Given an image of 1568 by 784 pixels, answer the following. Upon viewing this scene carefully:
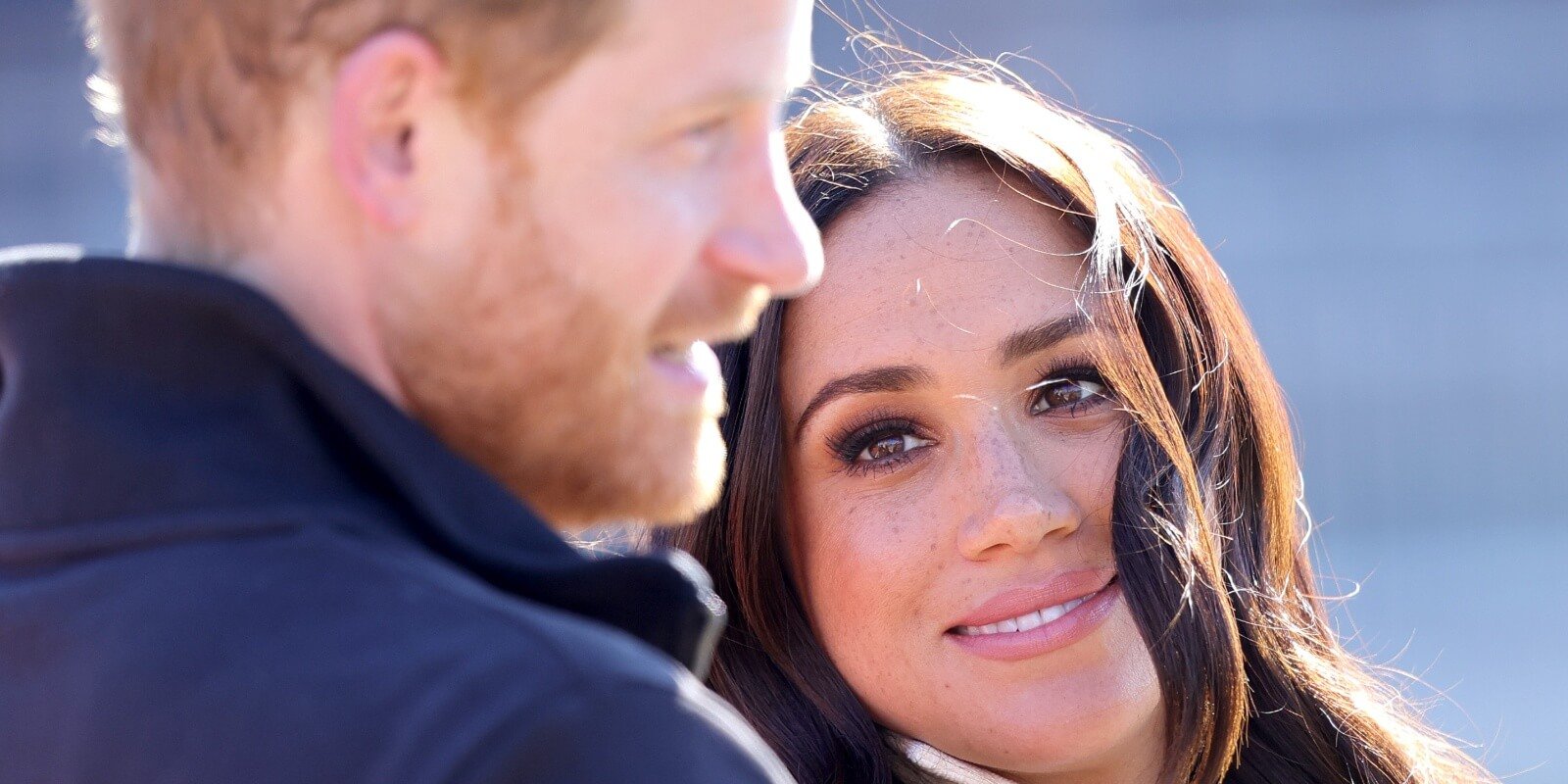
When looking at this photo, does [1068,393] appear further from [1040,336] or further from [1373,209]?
[1373,209]

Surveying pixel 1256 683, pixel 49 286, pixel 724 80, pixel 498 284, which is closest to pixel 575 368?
pixel 498 284

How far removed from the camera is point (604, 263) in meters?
1.03

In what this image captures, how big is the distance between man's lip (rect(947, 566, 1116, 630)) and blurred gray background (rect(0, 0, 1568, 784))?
10509 millimetres

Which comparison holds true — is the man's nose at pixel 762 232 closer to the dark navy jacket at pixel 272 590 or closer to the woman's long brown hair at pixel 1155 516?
the dark navy jacket at pixel 272 590

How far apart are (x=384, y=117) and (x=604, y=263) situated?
0.15 metres

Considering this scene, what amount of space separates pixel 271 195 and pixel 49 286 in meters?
0.13

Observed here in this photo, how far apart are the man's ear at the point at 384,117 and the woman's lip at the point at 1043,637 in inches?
54.0

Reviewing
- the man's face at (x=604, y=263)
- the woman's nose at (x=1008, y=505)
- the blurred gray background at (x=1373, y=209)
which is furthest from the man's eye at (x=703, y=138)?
the blurred gray background at (x=1373, y=209)

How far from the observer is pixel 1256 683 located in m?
2.49

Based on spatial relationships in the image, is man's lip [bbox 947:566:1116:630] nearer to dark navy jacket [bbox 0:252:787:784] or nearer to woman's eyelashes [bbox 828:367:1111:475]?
woman's eyelashes [bbox 828:367:1111:475]

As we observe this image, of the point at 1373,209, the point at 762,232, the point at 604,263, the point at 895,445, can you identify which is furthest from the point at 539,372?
the point at 1373,209

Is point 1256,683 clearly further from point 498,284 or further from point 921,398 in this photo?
point 498,284

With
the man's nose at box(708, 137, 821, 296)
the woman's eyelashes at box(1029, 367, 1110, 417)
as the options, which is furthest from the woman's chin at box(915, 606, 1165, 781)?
the man's nose at box(708, 137, 821, 296)

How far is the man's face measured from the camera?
3.33ft
